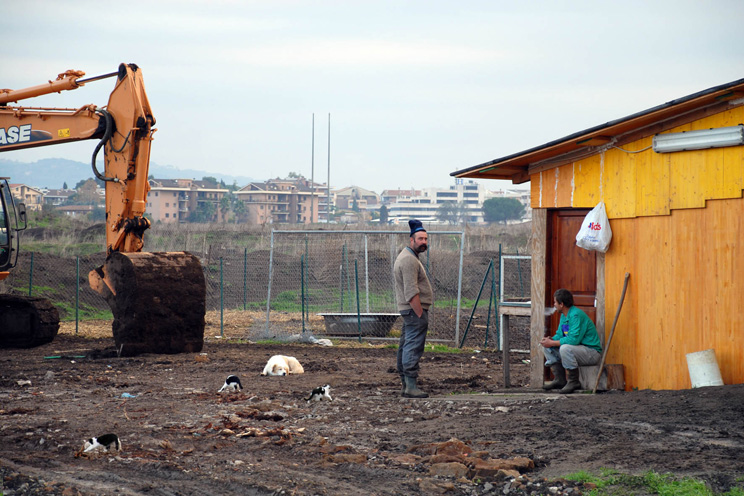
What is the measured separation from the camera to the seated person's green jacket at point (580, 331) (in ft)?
29.7

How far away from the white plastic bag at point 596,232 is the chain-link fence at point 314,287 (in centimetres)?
566

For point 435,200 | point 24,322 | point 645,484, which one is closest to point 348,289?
point 24,322

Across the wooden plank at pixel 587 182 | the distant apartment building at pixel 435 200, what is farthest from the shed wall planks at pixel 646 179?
the distant apartment building at pixel 435 200

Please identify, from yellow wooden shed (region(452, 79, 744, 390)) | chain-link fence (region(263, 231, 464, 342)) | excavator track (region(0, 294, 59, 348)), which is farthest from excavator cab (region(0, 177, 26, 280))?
yellow wooden shed (region(452, 79, 744, 390))

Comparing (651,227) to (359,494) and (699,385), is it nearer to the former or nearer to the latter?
(699,385)

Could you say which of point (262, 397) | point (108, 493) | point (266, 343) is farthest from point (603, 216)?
point (266, 343)

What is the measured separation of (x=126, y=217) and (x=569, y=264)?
7.82 m

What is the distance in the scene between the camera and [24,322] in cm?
1527

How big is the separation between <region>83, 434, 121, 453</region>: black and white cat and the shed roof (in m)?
5.48

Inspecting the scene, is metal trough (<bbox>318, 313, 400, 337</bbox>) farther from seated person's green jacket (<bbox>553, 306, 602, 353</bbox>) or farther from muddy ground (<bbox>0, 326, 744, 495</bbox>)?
seated person's green jacket (<bbox>553, 306, 602, 353</bbox>)

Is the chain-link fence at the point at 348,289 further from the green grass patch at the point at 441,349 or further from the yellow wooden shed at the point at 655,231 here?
the yellow wooden shed at the point at 655,231

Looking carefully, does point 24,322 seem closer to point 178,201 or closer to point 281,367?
point 281,367

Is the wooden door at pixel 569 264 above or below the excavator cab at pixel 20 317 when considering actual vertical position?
above

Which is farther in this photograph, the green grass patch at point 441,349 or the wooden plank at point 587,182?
the green grass patch at point 441,349
